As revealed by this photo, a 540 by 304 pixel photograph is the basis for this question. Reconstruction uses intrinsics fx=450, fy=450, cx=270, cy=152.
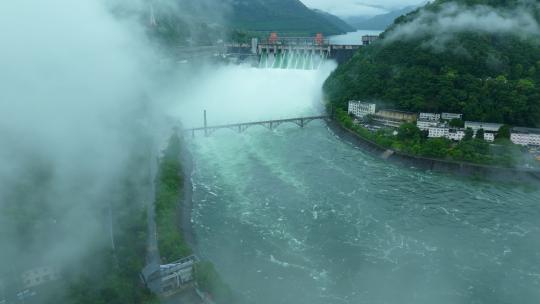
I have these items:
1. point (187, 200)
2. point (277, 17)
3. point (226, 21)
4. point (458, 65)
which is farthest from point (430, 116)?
point (277, 17)

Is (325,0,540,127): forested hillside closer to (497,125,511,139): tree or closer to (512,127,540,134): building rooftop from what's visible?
(512,127,540,134): building rooftop

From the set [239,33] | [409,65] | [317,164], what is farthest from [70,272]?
[239,33]

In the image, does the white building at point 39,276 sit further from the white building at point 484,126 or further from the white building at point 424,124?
the white building at point 484,126

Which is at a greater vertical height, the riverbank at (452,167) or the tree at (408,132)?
the tree at (408,132)

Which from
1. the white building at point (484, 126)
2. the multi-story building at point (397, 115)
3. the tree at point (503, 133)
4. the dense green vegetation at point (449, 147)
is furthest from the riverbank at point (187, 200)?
the tree at point (503, 133)

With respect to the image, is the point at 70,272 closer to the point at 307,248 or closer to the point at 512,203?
the point at 307,248

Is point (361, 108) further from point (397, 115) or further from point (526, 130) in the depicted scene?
point (526, 130)
